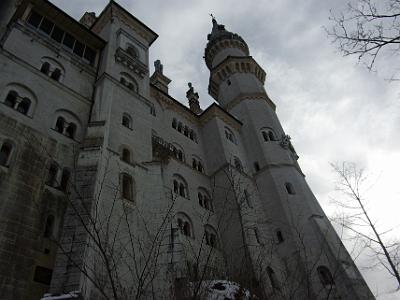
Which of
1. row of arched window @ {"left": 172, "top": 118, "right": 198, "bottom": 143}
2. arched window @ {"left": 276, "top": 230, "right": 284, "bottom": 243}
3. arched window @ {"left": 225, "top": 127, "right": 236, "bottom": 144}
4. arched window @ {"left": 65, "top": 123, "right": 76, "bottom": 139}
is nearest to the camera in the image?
arched window @ {"left": 65, "top": 123, "right": 76, "bottom": 139}

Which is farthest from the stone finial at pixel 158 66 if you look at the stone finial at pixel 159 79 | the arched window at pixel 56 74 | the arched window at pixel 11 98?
the arched window at pixel 11 98

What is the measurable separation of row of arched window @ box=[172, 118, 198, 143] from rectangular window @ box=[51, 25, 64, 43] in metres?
9.95

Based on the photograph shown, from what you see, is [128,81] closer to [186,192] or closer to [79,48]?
[79,48]

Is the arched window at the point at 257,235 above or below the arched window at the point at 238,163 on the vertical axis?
below

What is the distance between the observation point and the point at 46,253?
465 inches

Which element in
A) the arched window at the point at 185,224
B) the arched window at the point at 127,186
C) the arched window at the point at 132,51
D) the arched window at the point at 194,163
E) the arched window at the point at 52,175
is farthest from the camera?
the arched window at the point at 194,163

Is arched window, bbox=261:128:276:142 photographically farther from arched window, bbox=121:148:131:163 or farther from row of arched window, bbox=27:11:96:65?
arched window, bbox=121:148:131:163

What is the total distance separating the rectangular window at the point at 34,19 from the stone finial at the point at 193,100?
2066 cm

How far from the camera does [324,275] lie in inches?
791

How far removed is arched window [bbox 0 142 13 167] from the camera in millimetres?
12715

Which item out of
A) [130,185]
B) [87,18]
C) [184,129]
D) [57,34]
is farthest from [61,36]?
[87,18]

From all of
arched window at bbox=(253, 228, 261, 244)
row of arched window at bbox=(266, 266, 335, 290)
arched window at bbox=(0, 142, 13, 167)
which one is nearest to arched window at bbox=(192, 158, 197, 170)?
arched window at bbox=(253, 228, 261, 244)

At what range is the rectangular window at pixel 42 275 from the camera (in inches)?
439

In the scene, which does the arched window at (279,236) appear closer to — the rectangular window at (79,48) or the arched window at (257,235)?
the arched window at (257,235)
